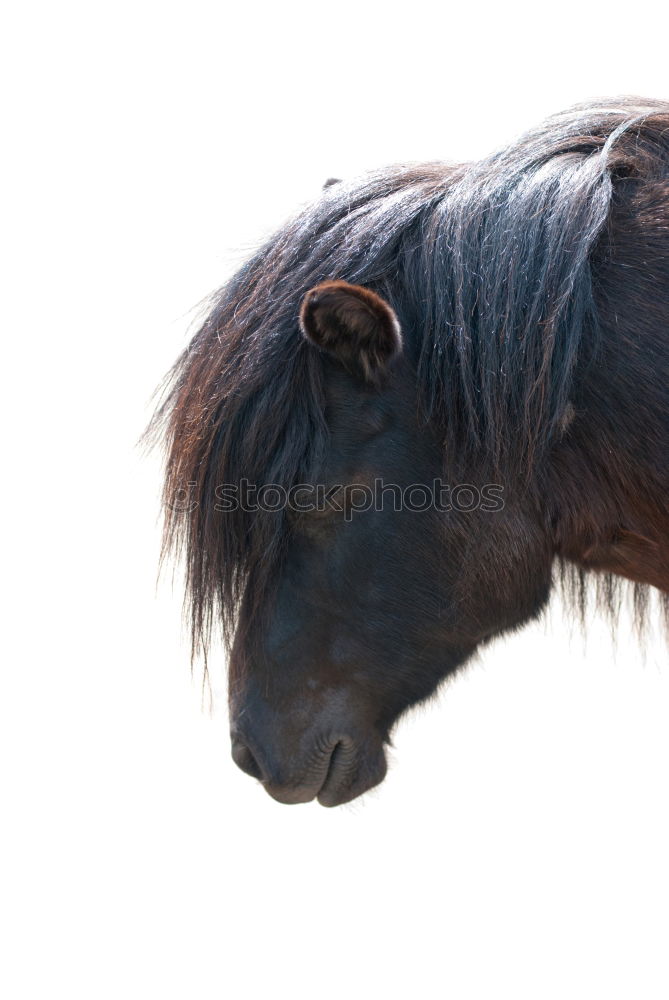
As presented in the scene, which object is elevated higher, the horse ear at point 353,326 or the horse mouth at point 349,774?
the horse ear at point 353,326

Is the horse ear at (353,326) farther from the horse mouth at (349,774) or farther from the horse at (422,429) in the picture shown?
the horse mouth at (349,774)

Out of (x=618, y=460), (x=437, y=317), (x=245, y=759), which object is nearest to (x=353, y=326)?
(x=437, y=317)

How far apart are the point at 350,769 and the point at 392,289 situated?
2.65 feet

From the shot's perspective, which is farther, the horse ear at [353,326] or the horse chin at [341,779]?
the horse chin at [341,779]

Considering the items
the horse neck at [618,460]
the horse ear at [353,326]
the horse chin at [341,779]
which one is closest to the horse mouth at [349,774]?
the horse chin at [341,779]

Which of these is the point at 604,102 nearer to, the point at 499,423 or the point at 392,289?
the point at 392,289

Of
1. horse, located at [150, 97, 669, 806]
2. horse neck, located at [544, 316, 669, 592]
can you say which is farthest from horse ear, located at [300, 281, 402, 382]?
horse neck, located at [544, 316, 669, 592]

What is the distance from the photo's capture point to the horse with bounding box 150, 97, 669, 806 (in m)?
1.29

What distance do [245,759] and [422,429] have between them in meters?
0.63

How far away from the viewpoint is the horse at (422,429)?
4.22ft

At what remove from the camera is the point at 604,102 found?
4.90 feet

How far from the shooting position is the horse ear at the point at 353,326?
1192 millimetres

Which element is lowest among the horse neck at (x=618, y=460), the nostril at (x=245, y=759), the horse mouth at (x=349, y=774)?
the horse mouth at (x=349, y=774)

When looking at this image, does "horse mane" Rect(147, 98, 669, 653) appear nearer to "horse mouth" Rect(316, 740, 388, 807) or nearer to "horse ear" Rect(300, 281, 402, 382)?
"horse ear" Rect(300, 281, 402, 382)
